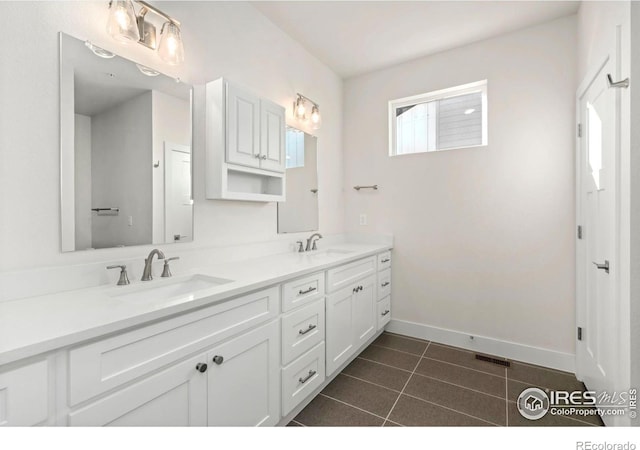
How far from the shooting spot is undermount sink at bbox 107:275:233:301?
4.34 feet

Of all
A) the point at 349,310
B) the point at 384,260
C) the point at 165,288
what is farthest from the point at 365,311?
the point at 165,288

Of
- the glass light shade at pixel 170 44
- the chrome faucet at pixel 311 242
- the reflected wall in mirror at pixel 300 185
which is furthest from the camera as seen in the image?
the chrome faucet at pixel 311 242

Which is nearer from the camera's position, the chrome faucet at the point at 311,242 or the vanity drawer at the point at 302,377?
the vanity drawer at the point at 302,377

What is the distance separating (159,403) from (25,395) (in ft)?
1.27

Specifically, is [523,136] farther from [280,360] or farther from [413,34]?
[280,360]

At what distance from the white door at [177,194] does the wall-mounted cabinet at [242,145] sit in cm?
13

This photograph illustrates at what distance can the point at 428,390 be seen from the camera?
2.03 m

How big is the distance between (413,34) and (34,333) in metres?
3.00

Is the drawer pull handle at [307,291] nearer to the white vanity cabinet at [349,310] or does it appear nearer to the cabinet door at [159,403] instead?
the white vanity cabinet at [349,310]

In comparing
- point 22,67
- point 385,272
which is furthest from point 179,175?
point 385,272

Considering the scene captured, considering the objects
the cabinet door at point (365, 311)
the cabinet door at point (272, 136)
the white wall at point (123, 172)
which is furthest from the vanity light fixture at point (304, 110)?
the cabinet door at point (365, 311)

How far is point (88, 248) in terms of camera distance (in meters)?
1.33

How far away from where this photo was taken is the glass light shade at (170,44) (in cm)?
155

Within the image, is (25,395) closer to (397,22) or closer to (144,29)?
(144,29)
